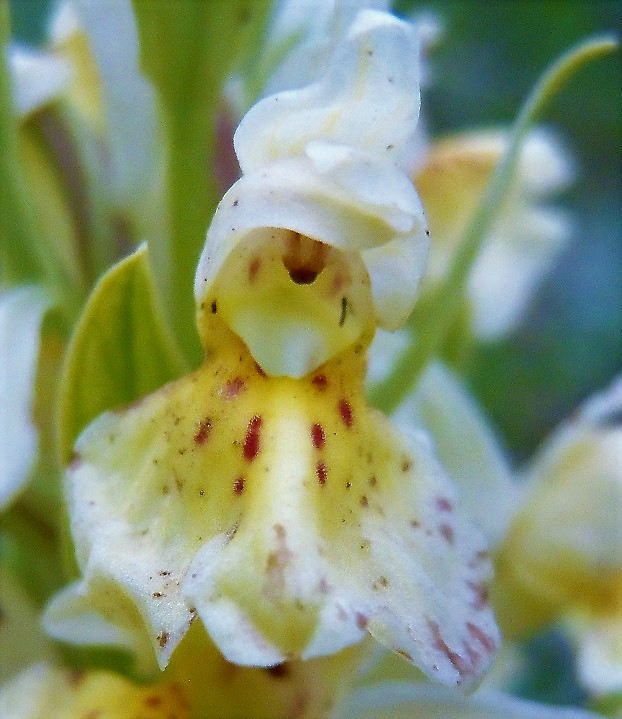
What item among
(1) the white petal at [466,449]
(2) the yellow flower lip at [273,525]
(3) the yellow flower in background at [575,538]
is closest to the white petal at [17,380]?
(2) the yellow flower lip at [273,525]

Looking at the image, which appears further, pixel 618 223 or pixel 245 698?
pixel 618 223

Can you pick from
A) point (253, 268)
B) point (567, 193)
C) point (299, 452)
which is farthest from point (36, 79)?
point (567, 193)

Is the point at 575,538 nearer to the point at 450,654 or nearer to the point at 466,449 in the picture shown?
the point at 466,449

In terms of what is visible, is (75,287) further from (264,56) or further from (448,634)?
(448,634)

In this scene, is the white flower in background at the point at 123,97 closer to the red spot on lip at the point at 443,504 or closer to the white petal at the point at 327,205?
the white petal at the point at 327,205

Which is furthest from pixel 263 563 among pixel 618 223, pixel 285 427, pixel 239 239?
pixel 618 223

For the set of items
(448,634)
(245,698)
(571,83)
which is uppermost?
(448,634)
